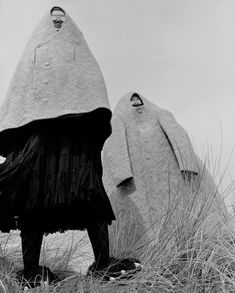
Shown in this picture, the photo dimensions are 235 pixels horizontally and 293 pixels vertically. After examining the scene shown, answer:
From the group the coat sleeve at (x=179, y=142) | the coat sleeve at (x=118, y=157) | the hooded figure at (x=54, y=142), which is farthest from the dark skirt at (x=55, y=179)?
the coat sleeve at (x=179, y=142)

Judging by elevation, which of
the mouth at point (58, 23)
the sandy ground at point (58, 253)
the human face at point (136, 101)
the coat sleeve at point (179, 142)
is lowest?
the sandy ground at point (58, 253)

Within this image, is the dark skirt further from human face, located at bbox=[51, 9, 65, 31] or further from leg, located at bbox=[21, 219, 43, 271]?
human face, located at bbox=[51, 9, 65, 31]

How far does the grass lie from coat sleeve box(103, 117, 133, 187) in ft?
2.04

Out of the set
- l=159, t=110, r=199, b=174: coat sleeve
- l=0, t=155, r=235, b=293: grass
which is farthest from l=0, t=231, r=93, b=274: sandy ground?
l=159, t=110, r=199, b=174: coat sleeve

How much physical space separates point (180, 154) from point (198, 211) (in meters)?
0.92

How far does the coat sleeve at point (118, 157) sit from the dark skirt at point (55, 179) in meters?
1.13

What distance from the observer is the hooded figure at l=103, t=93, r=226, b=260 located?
3.46 m

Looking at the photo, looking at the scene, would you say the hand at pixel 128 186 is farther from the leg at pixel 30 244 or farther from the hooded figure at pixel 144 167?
the leg at pixel 30 244

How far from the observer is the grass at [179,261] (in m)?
2.12

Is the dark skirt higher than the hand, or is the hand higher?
the dark skirt

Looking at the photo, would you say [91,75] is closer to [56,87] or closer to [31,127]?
[56,87]

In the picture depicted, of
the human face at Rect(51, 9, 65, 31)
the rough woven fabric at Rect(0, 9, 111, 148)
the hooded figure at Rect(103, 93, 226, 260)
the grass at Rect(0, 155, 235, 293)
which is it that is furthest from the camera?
the hooded figure at Rect(103, 93, 226, 260)

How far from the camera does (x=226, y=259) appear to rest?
238cm

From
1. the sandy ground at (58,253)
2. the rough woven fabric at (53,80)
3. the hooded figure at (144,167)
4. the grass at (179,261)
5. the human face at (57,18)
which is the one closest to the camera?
the grass at (179,261)
